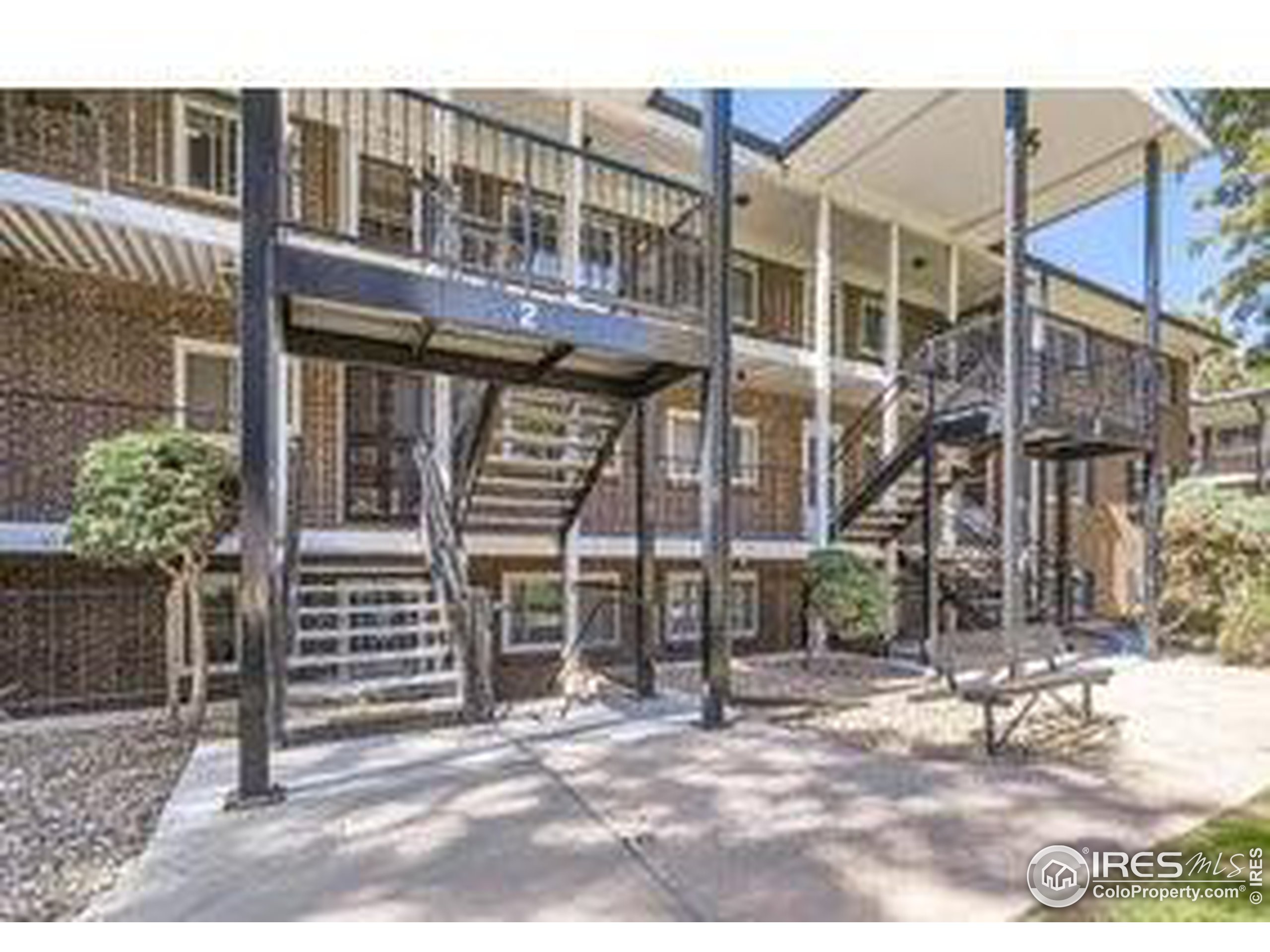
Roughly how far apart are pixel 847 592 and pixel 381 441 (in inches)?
235

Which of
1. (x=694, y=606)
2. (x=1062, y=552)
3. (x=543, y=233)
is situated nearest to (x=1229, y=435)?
(x=1062, y=552)

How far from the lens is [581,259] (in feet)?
42.8

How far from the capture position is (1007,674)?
9.93 m

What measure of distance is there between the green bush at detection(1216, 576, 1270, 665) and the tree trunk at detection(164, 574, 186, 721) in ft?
42.5

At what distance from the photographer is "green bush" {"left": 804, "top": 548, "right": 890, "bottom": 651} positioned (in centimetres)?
1228

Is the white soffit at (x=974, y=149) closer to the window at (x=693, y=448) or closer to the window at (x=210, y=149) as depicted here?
the window at (x=693, y=448)

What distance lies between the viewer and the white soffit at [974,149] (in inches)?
483

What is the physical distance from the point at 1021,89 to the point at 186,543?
941cm

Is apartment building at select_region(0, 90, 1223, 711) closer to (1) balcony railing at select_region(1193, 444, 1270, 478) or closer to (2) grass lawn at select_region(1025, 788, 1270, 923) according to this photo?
(2) grass lawn at select_region(1025, 788, 1270, 923)

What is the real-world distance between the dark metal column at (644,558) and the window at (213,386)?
3.82 m

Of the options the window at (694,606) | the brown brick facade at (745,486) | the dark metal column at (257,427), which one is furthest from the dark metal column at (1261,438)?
the dark metal column at (257,427)
